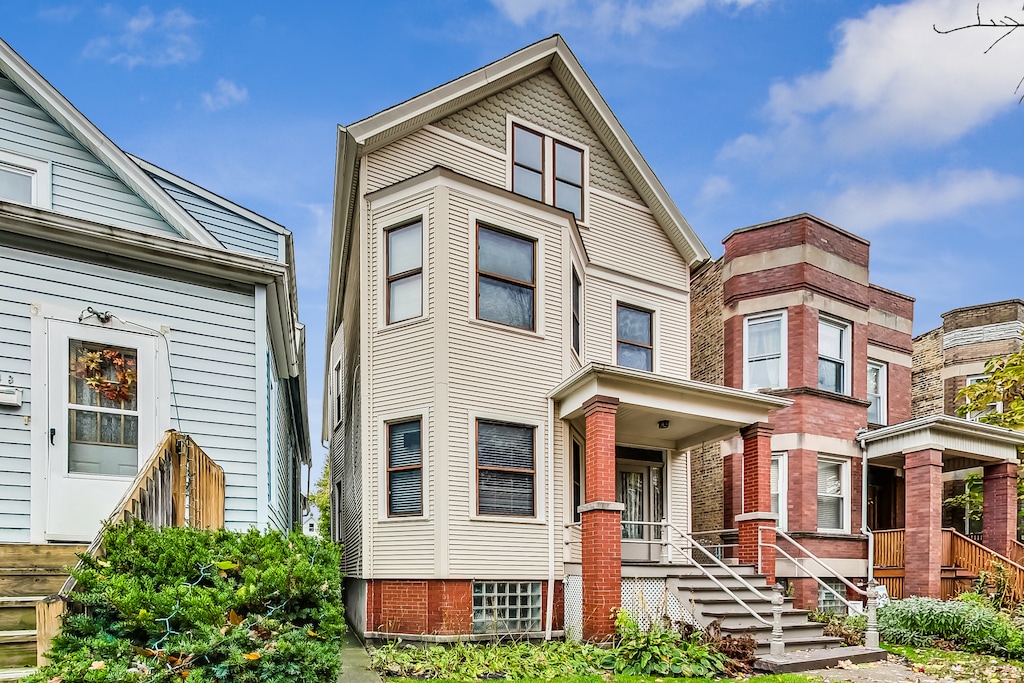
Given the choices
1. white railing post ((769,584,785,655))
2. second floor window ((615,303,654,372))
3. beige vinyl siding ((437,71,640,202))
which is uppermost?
beige vinyl siding ((437,71,640,202))

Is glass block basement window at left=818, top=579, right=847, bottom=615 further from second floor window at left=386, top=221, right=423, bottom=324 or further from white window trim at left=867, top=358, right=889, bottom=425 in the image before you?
second floor window at left=386, top=221, right=423, bottom=324

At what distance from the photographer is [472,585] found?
11.1m

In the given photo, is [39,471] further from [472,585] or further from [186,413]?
[472,585]

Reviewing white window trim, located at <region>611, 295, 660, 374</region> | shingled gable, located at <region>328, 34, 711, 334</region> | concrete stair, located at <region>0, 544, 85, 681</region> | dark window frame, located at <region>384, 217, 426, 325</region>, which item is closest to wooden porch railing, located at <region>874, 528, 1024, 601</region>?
white window trim, located at <region>611, 295, 660, 374</region>

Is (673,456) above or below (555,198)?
below

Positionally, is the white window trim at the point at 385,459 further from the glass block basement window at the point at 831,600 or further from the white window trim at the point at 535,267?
the glass block basement window at the point at 831,600

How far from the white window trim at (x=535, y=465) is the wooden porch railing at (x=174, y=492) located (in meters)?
3.79

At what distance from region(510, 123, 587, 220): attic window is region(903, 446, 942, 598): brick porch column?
9.09 meters

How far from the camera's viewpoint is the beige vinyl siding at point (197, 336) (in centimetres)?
880

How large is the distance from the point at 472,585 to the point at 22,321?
23.0 ft

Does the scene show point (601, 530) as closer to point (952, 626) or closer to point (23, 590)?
point (952, 626)

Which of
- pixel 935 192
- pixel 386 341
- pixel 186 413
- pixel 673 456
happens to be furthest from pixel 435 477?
pixel 935 192

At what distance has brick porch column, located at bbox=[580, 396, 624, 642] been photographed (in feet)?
34.5

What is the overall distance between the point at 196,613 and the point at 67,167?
7.11m
